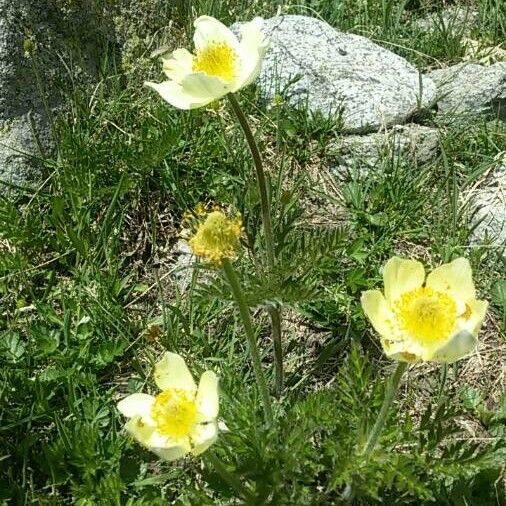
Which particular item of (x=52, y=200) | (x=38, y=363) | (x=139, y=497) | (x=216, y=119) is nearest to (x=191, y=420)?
(x=139, y=497)

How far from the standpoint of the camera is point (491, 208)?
2730 mm

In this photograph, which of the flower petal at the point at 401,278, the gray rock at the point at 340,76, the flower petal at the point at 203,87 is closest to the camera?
the flower petal at the point at 401,278

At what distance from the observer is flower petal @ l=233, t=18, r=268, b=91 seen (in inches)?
72.9

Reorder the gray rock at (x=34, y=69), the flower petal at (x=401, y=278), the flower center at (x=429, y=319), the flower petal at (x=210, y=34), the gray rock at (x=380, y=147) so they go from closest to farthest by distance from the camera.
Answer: the flower center at (x=429, y=319) < the flower petal at (x=401, y=278) < the flower petal at (x=210, y=34) < the gray rock at (x=34, y=69) < the gray rock at (x=380, y=147)

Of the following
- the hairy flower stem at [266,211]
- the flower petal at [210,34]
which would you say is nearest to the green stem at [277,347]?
the hairy flower stem at [266,211]

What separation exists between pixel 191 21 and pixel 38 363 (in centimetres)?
145

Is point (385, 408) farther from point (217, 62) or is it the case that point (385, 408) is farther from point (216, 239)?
point (217, 62)

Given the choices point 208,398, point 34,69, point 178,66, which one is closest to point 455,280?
point 208,398

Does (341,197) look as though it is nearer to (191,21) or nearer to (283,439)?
(191,21)

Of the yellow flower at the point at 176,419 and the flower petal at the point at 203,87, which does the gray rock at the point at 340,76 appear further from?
the yellow flower at the point at 176,419

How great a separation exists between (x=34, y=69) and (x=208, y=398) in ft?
4.92

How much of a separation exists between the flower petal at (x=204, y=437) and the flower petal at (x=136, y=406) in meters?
0.13

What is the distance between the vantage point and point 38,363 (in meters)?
2.36

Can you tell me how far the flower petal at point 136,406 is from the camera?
1.61 metres
